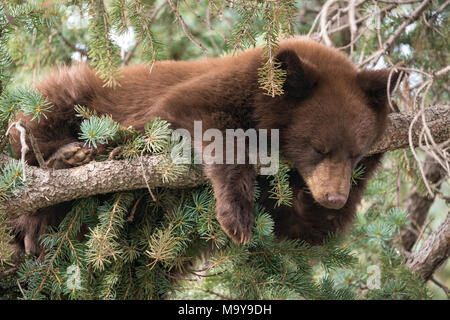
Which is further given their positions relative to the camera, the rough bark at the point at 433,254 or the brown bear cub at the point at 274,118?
the rough bark at the point at 433,254

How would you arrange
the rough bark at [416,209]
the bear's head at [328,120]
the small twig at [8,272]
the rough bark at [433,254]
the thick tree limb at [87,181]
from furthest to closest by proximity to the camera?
the rough bark at [416,209]
the rough bark at [433,254]
the bear's head at [328,120]
the small twig at [8,272]
the thick tree limb at [87,181]

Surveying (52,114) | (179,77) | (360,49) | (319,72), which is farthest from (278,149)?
(360,49)

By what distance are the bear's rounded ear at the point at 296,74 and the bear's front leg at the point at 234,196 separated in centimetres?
63

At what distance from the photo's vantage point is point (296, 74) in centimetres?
338

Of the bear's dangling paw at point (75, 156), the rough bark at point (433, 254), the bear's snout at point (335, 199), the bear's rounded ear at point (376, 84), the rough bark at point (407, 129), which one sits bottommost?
the rough bark at point (433, 254)

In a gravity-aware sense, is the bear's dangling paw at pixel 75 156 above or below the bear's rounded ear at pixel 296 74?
below

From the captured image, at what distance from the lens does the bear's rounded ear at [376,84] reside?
3658 millimetres

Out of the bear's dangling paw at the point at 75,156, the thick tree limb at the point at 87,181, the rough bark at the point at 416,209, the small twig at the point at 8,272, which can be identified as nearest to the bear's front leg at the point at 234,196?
the thick tree limb at the point at 87,181

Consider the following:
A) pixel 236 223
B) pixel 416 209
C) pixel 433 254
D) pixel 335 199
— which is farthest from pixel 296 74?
pixel 416 209

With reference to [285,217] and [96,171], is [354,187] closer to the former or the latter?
[285,217]

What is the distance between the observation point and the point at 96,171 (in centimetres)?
309

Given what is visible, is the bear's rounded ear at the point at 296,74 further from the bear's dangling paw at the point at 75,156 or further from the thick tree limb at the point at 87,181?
the bear's dangling paw at the point at 75,156
